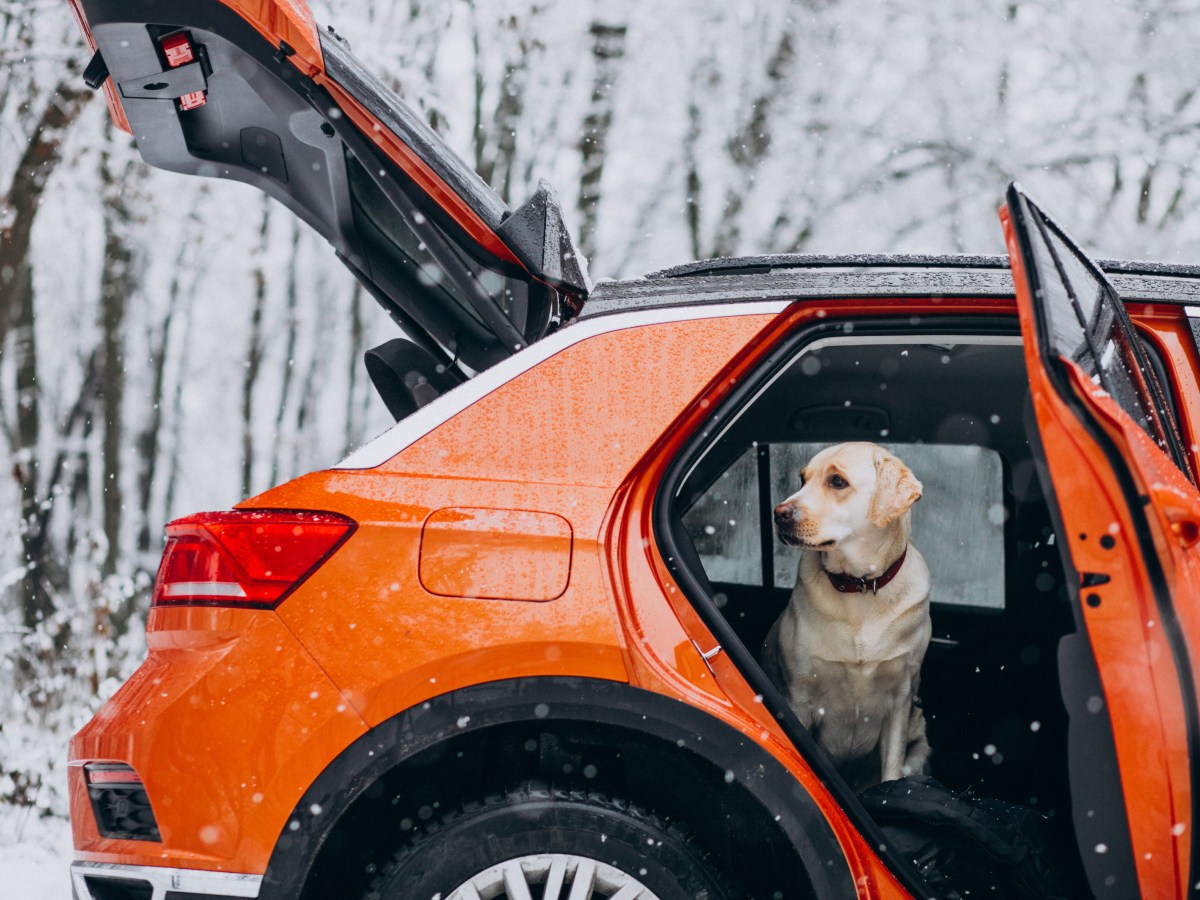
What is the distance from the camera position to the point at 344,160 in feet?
7.60

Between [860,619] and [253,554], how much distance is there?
1.85 m

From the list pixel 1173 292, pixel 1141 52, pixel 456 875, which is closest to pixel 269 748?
pixel 456 875

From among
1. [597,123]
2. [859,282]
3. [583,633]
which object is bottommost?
[583,633]

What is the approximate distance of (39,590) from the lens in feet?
28.5

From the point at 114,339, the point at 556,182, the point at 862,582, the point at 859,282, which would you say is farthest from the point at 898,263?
the point at 114,339

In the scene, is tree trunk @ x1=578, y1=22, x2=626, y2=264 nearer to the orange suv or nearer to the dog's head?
the dog's head

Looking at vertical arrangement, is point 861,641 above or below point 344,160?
below

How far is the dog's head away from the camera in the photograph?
2.96 m

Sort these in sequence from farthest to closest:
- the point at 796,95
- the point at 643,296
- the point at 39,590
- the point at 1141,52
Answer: the point at 796,95 → the point at 1141,52 → the point at 39,590 → the point at 643,296

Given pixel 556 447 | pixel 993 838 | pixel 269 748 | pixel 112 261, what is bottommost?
pixel 993 838

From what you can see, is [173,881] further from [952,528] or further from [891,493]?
[952,528]

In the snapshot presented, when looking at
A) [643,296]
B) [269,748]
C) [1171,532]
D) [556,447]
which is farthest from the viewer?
[643,296]

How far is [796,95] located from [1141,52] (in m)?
3.27

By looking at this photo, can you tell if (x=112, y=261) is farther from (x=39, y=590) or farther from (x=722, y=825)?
(x=722, y=825)
